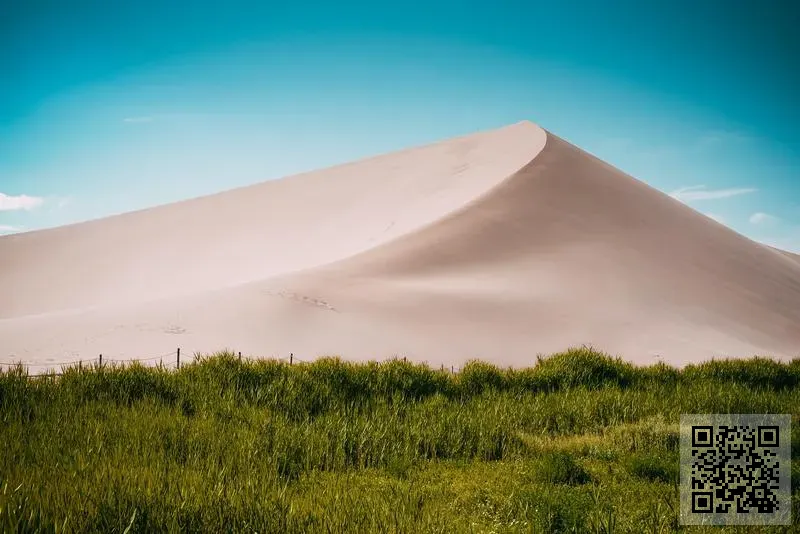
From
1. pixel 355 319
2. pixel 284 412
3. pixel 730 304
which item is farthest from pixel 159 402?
pixel 730 304

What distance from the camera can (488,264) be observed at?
28.4 meters

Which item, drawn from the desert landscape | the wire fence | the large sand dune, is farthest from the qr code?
the large sand dune

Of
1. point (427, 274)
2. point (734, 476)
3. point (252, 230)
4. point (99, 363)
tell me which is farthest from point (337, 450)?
point (252, 230)

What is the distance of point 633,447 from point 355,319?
16.9m

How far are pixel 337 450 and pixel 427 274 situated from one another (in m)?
22.3

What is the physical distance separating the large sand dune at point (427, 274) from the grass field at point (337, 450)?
11.8m

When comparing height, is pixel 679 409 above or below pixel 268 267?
below

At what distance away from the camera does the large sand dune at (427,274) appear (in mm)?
21016

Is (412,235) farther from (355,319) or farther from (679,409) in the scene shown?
(679,409)

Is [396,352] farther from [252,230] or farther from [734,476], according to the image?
[252,230]

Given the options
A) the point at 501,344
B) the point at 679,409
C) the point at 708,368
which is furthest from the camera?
the point at 501,344

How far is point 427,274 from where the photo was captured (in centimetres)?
2717

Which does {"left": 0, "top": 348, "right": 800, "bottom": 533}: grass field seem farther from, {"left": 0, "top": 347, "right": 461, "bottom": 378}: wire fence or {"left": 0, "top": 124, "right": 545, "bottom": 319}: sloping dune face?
{"left": 0, "top": 124, "right": 545, "bottom": 319}: sloping dune face

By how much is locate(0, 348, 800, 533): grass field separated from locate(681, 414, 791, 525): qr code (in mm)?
127
